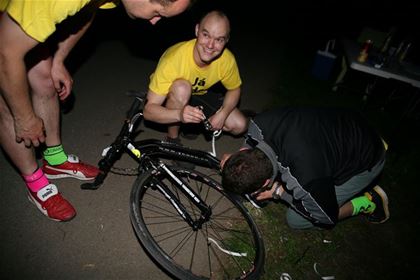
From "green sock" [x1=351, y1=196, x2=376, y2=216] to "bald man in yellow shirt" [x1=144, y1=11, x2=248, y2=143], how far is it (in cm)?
192

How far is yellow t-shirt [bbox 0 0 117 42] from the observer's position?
5.61 feet

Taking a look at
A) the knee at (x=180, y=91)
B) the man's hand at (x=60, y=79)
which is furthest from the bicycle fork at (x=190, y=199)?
the man's hand at (x=60, y=79)

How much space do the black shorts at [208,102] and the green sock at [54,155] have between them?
162 cm

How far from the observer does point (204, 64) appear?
3451mm

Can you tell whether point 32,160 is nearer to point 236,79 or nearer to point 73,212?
point 73,212

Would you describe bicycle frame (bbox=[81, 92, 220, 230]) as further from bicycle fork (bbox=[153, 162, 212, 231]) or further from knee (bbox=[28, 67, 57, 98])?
knee (bbox=[28, 67, 57, 98])

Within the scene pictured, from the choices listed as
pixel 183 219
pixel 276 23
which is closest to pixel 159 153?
pixel 183 219

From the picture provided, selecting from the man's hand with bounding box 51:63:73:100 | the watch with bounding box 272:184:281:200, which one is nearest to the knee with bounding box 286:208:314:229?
the watch with bounding box 272:184:281:200

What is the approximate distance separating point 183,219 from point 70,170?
1.43m

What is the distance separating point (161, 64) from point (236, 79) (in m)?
0.99

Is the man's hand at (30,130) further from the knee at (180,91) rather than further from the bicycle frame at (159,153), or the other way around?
the knee at (180,91)

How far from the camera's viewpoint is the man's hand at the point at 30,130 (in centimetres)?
216

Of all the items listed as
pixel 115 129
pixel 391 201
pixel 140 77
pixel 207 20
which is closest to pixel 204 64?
pixel 207 20

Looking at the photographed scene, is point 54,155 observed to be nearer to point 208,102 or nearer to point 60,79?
point 60,79
